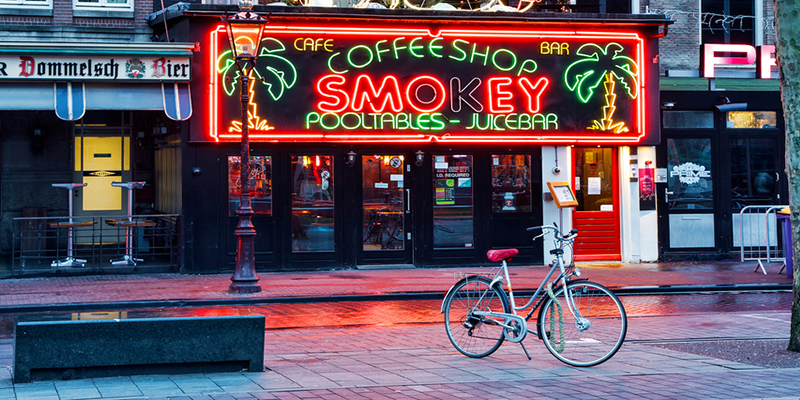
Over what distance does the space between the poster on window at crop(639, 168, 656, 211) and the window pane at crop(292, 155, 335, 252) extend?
658 cm

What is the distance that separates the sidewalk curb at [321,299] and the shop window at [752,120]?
566 centimetres

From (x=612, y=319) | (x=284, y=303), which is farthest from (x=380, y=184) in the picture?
(x=612, y=319)

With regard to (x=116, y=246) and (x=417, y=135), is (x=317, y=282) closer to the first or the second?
(x=417, y=135)

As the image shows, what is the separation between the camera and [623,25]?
1812cm

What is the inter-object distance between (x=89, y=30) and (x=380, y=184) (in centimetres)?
663

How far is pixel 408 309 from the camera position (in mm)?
12328

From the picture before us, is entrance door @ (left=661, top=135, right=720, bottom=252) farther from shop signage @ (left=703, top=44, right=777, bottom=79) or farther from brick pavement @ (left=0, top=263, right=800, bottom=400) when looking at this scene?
brick pavement @ (left=0, top=263, right=800, bottom=400)

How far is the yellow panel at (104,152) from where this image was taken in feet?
64.2

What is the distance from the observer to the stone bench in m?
6.62

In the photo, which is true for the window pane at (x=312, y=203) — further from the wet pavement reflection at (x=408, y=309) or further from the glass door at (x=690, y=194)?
the glass door at (x=690, y=194)

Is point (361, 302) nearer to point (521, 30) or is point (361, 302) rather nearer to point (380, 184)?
point (380, 184)

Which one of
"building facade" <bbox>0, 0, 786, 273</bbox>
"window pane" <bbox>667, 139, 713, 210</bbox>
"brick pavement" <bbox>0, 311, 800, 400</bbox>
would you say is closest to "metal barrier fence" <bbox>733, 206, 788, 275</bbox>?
"building facade" <bbox>0, 0, 786, 273</bbox>

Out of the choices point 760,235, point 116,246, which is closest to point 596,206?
point 760,235

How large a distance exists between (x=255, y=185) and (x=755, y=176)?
35.9 feet
